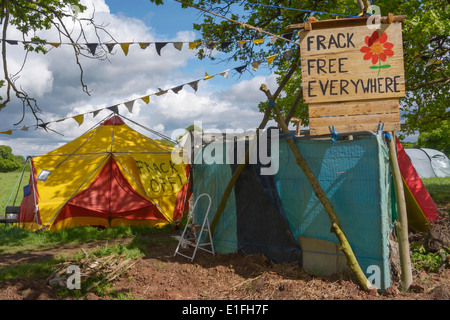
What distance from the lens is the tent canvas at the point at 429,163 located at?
68.9 ft

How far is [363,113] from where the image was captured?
495cm

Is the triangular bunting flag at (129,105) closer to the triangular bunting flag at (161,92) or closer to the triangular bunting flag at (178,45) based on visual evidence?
the triangular bunting flag at (161,92)

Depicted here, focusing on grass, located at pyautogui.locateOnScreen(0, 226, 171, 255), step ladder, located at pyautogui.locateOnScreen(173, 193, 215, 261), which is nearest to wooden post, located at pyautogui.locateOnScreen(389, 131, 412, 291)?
step ladder, located at pyautogui.locateOnScreen(173, 193, 215, 261)

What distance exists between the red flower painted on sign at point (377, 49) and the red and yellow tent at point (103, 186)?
6994mm

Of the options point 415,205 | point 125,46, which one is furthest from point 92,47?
point 415,205

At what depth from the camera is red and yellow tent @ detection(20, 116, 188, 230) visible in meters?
9.66

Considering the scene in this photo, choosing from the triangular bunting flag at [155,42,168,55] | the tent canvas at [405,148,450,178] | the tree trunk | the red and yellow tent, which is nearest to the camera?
the tree trunk

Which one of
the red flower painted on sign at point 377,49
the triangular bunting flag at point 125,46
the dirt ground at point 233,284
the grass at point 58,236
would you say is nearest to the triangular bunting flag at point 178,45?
the triangular bunting flag at point 125,46

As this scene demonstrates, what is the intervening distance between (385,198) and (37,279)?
199 inches

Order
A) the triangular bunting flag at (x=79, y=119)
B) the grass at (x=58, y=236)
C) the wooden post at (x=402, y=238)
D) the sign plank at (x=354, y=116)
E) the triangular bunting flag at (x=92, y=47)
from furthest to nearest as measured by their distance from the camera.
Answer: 1. the triangular bunting flag at (x=79, y=119)
2. the grass at (x=58, y=236)
3. the triangular bunting flag at (x=92, y=47)
4. the sign plank at (x=354, y=116)
5. the wooden post at (x=402, y=238)

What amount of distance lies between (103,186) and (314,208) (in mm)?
6627

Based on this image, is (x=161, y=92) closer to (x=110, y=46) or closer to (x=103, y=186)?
(x=110, y=46)

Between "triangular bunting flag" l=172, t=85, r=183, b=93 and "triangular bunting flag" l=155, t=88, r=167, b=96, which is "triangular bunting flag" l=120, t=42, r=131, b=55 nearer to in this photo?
"triangular bunting flag" l=155, t=88, r=167, b=96
